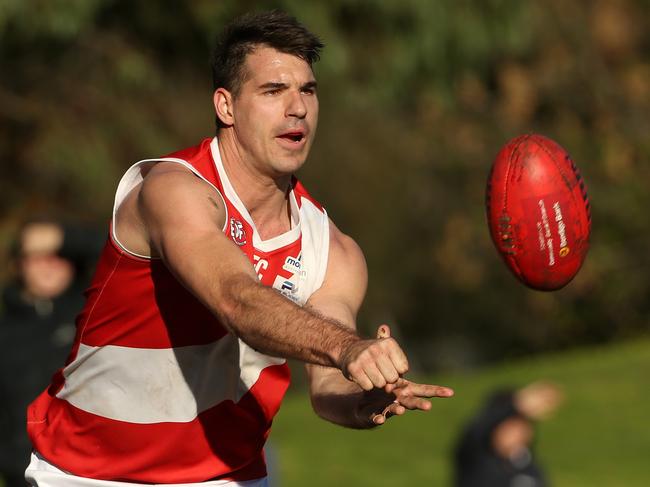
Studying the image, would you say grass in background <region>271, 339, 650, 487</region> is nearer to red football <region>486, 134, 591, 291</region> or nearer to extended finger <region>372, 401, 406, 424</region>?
red football <region>486, 134, 591, 291</region>

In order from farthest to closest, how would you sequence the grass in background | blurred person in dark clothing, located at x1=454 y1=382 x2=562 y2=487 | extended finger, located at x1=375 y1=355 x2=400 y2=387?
the grass in background, blurred person in dark clothing, located at x1=454 y1=382 x2=562 y2=487, extended finger, located at x1=375 y1=355 x2=400 y2=387

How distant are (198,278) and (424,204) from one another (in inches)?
876

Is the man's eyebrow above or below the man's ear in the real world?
above

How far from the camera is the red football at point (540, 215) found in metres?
5.23

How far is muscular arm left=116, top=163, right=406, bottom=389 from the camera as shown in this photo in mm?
3812

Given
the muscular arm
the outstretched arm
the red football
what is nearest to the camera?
the muscular arm

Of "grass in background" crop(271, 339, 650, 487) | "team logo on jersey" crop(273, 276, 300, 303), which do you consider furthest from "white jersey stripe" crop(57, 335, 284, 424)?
"grass in background" crop(271, 339, 650, 487)

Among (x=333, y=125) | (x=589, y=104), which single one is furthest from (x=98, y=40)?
(x=589, y=104)

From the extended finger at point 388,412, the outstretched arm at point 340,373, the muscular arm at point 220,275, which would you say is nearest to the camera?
the muscular arm at point 220,275

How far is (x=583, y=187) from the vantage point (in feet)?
17.7

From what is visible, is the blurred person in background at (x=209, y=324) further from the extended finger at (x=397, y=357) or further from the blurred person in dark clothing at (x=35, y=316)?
the blurred person in dark clothing at (x=35, y=316)

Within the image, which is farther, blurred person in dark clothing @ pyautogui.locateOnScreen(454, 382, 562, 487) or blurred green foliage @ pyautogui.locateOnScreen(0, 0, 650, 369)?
blurred green foliage @ pyautogui.locateOnScreen(0, 0, 650, 369)

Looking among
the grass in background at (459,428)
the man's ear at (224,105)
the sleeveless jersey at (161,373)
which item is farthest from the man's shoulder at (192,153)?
the grass in background at (459,428)

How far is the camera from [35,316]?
24.2 feet
